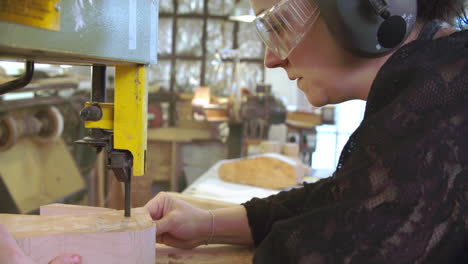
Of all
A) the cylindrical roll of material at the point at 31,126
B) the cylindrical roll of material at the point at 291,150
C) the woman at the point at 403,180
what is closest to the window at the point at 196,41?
the cylindrical roll of material at the point at 291,150

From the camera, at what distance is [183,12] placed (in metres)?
6.09

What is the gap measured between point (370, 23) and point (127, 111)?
0.52m

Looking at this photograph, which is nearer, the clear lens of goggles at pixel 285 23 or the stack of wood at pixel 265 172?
the clear lens of goggles at pixel 285 23

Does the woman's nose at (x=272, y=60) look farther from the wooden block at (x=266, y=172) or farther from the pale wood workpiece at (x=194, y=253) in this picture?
the wooden block at (x=266, y=172)

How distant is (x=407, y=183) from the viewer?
66 centimetres

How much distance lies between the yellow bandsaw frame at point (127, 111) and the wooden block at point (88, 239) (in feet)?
0.58

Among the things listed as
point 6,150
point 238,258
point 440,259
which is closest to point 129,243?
point 238,258

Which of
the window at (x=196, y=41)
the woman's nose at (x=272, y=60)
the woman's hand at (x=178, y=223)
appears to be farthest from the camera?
the window at (x=196, y=41)

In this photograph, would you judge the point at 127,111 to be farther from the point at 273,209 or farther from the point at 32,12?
the point at 273,209

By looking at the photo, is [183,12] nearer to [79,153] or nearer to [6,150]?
[79,153]

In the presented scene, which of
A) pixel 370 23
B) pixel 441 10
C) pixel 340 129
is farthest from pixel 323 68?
pixel 340 129

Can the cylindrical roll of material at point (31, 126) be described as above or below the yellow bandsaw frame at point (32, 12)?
below

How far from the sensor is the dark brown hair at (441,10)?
0.88 m

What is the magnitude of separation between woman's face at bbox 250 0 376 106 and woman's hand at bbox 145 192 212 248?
18.3 inches
